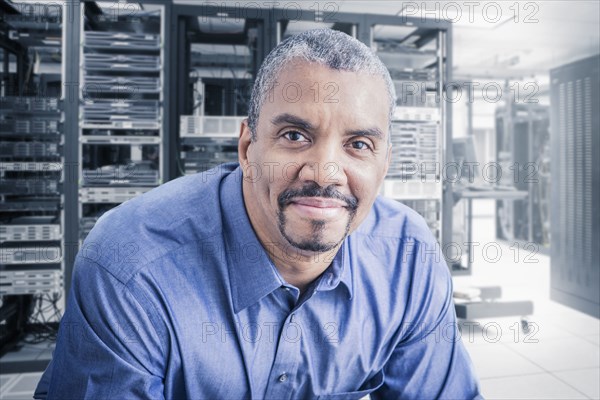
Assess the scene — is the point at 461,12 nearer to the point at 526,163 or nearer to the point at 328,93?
the point at 328,93

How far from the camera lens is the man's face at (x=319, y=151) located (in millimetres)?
836

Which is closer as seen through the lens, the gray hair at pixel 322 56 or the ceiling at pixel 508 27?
the gray hair at pixel 322 56

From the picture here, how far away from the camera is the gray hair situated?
2.82 feet

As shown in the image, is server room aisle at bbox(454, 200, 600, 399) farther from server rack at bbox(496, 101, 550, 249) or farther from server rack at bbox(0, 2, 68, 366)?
server rack at bbox(0, 2, 68, 366)

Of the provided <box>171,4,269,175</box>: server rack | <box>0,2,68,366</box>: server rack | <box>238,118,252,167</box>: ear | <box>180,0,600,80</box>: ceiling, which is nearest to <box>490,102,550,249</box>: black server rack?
<box>180,0,600,80</box>: ceiling

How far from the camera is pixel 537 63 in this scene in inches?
202

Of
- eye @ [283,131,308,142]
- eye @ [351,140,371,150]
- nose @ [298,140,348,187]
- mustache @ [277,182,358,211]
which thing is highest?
eye @ [283,131,308,142]

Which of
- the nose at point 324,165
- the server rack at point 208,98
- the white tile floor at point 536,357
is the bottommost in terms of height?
the white tile floor at point 536,357

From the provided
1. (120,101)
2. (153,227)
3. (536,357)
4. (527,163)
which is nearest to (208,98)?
(120,101)

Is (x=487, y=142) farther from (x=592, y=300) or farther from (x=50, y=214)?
(x=50, y=214)

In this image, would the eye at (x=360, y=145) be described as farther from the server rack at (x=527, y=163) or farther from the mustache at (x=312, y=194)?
the server rack at (x=527, y=163)

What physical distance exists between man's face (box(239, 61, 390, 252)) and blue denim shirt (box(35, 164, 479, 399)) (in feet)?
0.38

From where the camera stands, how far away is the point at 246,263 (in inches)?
36.6

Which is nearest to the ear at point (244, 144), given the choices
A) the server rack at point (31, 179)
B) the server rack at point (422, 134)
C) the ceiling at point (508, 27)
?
the server rack at point (31, 179)
